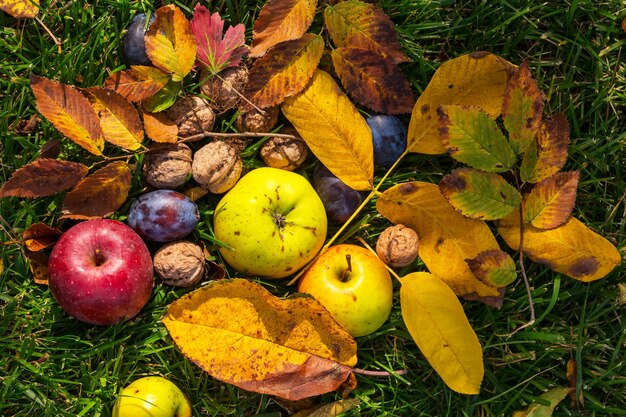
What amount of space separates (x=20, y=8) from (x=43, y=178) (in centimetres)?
56

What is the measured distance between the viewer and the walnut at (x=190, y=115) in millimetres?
2346

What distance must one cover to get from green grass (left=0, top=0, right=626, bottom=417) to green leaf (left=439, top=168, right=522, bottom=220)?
0.20 meters

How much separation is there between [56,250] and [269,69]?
33.0 inches

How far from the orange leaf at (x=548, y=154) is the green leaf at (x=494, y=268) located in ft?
0.83

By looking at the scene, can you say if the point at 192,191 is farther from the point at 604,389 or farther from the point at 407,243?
the point at 604,389

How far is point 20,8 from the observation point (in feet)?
7.77

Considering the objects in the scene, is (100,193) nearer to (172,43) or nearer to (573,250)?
(172,43)

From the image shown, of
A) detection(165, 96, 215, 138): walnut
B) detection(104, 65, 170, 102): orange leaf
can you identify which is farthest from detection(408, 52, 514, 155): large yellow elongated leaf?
detection(104, 65, 170, 102): orange leaf

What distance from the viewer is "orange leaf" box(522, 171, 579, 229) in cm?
229

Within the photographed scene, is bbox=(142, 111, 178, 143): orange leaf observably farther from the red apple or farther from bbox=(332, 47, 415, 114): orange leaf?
bbox=(332, 47, 415, 114): orange leaf

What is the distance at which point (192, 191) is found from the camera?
2359mm

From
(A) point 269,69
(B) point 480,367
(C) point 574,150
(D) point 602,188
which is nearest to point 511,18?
(C) point 574,150

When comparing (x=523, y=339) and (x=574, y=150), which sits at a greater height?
(x=574, y=150)

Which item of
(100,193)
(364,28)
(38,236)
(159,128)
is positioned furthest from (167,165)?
(364,28)
